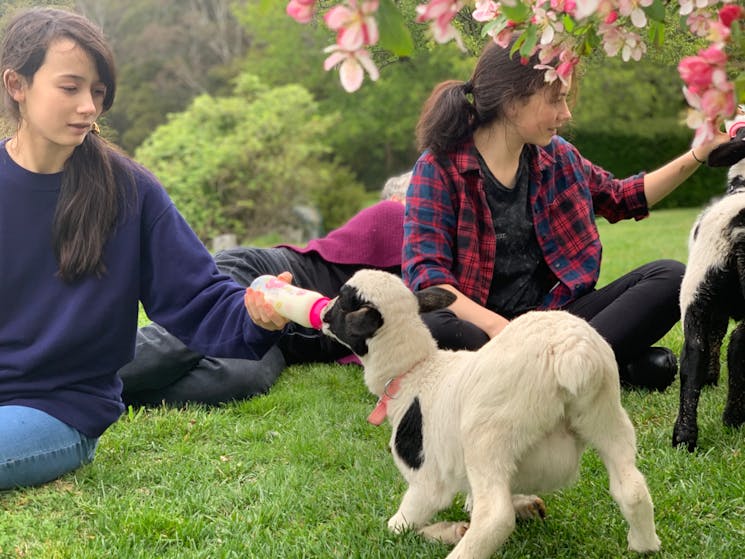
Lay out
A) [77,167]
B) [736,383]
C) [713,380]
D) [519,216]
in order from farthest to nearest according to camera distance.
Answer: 1. [713,380]
2. [519,216]
3. [736,383]
4. [77,167]

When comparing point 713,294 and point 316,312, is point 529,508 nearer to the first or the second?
point 316,312

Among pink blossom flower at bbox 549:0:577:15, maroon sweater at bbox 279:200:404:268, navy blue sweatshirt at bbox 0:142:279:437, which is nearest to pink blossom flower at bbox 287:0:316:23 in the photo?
pink blossom flower at bbox 549:0:577:15

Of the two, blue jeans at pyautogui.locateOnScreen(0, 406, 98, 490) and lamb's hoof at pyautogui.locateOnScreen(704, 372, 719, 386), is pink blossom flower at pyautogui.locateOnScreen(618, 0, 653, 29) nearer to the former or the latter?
blue jeans at pyautogui.locateOnScreen(0, 406, 98, 490)

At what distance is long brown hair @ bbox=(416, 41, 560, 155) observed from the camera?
372 cm

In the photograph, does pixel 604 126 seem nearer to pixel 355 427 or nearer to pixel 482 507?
pixel 355 427

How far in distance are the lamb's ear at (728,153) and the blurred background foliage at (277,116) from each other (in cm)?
107

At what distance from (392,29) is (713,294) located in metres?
2.18

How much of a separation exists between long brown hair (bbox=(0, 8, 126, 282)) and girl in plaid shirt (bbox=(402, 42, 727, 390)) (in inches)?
51.8

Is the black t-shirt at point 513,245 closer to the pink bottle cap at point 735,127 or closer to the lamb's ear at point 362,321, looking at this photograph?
the pink bottle cap at point 735,127

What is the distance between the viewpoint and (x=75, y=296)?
3.40 metres

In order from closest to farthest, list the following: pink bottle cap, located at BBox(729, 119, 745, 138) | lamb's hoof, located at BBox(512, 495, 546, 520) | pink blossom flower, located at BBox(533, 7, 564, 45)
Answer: pink blossom flower, located at BBox(533, 7, 564, 45)
lamb's hoof, located at BBox(512, 495, 546, 520)
pink bottle cap, located at BBox(729, 119, 745, 138)

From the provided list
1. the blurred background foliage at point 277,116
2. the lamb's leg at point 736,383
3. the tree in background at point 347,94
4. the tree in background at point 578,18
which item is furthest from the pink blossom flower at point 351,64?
the tree in background at point 347,94

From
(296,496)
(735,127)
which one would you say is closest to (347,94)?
(735,127)

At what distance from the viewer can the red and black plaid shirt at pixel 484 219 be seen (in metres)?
3.89
